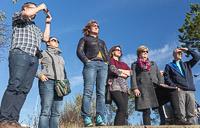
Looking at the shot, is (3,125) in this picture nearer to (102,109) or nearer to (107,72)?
(102,109)

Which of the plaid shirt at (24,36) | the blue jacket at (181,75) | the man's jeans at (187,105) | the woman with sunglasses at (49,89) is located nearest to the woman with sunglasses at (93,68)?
the woman with sunglasses at (49,89)

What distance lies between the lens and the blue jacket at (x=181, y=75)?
18.4 ft

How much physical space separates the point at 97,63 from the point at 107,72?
0.34m

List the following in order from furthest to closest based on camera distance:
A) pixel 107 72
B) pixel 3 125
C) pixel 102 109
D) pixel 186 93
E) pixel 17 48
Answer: pixel 186 93, pixel 107 72, pixel 102 109, pixel 17 48, pixel 3 125

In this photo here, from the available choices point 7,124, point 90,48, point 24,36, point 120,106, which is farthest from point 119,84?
point 7,124

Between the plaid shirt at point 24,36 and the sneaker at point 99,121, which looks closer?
the plaid shirt at point 24,36

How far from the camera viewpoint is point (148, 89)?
5.20 m

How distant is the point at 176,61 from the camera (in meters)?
5.99

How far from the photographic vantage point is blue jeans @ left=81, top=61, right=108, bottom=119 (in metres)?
4.39

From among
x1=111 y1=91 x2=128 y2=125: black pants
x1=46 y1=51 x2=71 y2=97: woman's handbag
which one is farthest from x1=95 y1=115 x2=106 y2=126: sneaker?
x1=46 y1=51 x2=71 y2=97: woman's handbag

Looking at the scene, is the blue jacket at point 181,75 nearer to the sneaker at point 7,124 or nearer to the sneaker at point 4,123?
the sneaker at point 7,124

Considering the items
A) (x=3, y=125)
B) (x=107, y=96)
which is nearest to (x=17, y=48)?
(x=3, y=125)

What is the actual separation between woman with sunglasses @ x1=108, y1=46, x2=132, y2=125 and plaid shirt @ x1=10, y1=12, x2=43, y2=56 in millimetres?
1901

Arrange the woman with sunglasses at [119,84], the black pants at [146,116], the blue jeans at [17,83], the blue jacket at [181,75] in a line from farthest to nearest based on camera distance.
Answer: the blue jacket at [181,75]
the black pants at [146,116]
the woman with sunglasses at [119,84]
the blue jeans at [17,83]
